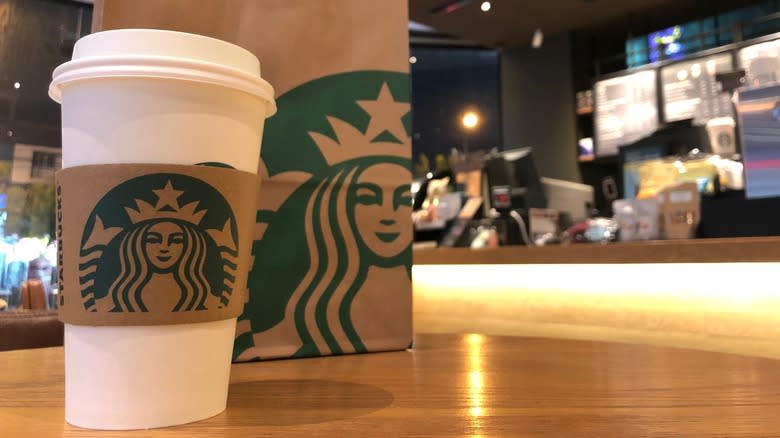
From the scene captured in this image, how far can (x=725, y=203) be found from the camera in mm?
1812

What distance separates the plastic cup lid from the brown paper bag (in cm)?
24

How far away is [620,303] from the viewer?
150 cm

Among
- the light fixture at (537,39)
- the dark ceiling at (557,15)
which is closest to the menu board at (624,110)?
the dark ceiling at (557,15)

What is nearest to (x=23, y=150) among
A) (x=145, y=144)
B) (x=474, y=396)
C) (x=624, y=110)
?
(x=145, y=144)

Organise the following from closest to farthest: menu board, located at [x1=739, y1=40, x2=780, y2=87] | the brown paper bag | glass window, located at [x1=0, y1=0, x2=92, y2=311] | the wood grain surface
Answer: the wood grain surface → the brown paper bag → glass window, located at [x1=0, y1=0, x2=92, y2=311] → menu board, located at [x1=739, y1=40, x2=780, y2=87]

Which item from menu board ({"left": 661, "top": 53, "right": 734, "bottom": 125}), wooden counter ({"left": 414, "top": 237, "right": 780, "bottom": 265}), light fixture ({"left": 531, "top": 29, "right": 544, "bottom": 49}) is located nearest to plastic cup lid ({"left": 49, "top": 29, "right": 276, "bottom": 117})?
wooden counter ({"left": 414, "top": 237, "right": 780, "bottom": 265})

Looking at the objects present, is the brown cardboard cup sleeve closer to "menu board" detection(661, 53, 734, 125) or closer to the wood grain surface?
the wood grain surface

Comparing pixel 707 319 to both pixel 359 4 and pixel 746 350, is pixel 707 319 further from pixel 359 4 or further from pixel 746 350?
pixel 359 4

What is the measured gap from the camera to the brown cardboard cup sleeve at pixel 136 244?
390 mm

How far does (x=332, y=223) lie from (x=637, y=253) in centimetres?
99

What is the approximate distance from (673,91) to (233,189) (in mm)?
5237

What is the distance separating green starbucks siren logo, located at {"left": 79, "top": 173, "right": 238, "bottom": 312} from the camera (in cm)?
39

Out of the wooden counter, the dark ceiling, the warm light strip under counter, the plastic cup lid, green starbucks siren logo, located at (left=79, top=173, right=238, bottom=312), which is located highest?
the dark ceiling

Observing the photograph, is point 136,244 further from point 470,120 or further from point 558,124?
point 470,120
